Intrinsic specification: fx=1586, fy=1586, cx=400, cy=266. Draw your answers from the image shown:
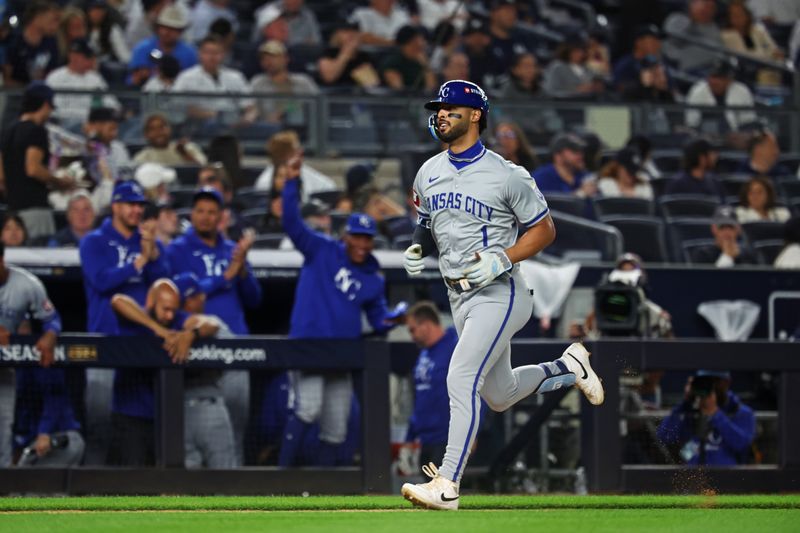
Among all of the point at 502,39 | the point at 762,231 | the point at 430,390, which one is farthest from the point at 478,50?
the point at 430,390

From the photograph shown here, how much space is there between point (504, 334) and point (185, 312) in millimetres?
3193

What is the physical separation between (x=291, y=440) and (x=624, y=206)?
506cm

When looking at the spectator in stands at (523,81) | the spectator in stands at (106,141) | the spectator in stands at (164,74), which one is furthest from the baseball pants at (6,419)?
the spectator in stands at (523,81)

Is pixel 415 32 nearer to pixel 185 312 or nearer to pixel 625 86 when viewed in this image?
pixel 625 86

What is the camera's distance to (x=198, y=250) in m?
10.3

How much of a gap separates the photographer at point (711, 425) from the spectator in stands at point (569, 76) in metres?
6.36

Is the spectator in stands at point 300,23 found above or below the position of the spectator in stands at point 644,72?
above

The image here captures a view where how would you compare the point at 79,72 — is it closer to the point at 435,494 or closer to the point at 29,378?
the point at 29,378

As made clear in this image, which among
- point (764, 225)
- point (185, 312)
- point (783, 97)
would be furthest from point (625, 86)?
point (185, 312)

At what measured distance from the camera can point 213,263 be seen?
10.3 metres

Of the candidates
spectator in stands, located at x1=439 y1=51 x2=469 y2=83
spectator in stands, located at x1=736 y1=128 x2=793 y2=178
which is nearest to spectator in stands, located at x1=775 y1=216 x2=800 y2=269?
spectator in stands, located at x1=736 y1=128 x2=793 y2=178

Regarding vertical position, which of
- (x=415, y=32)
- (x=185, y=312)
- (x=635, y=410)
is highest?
(x=415, y=32)

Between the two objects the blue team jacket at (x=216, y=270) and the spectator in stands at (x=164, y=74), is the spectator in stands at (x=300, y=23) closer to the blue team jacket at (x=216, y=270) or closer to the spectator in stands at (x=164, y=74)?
the spectator in stands at (x=164, y=74)

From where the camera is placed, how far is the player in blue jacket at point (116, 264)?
31.5ft
